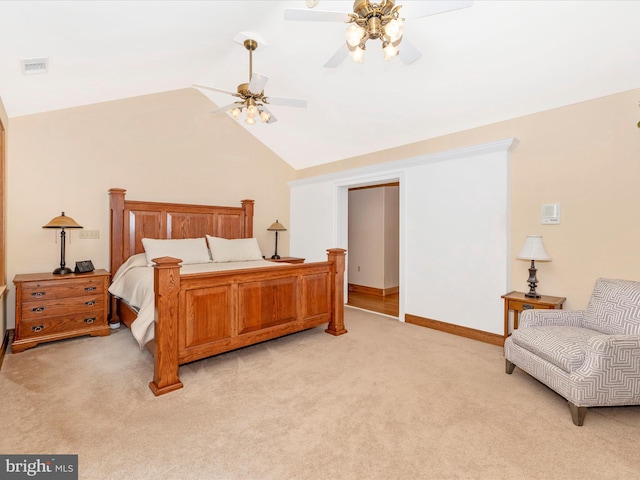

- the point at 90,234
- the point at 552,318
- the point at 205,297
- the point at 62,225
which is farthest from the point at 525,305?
the point at 90,234

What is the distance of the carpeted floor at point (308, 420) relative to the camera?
1684 mm

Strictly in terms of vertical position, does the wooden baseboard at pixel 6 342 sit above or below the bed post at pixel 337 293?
below

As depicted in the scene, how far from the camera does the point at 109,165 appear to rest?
423 cm

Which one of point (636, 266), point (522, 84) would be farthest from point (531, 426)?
point (522, 84)

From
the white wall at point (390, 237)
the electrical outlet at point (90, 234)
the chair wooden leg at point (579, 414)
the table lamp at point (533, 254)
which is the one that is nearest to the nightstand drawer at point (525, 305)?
the table lamp at point (533, 254)

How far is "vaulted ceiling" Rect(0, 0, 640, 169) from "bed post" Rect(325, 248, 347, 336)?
197cm

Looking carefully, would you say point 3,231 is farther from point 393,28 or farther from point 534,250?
point 534,250

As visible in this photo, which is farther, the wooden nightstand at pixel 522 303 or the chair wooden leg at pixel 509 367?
the wooden nightstand at pixel 522 303

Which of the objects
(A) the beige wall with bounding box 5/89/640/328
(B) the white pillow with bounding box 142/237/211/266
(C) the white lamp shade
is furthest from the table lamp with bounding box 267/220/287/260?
(C) the white lamp shade

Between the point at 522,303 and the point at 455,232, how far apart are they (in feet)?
3.61

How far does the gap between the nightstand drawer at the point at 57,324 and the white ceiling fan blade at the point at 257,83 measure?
308cm

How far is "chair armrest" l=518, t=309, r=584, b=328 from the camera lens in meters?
2.68

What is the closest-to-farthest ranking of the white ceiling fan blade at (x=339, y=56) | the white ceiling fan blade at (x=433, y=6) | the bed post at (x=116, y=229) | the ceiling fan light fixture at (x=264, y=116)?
1. the white ceiling fan blade at (x=433, y=6)
2. the white ceiling fan blade at (x=339, y=56)
3. the ceiling fan light fixture at (x=264, y=116)
4. the bed post at (x=116, y=229)

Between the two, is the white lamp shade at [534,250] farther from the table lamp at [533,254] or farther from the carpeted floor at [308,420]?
the carpeted floor at [308,420]
